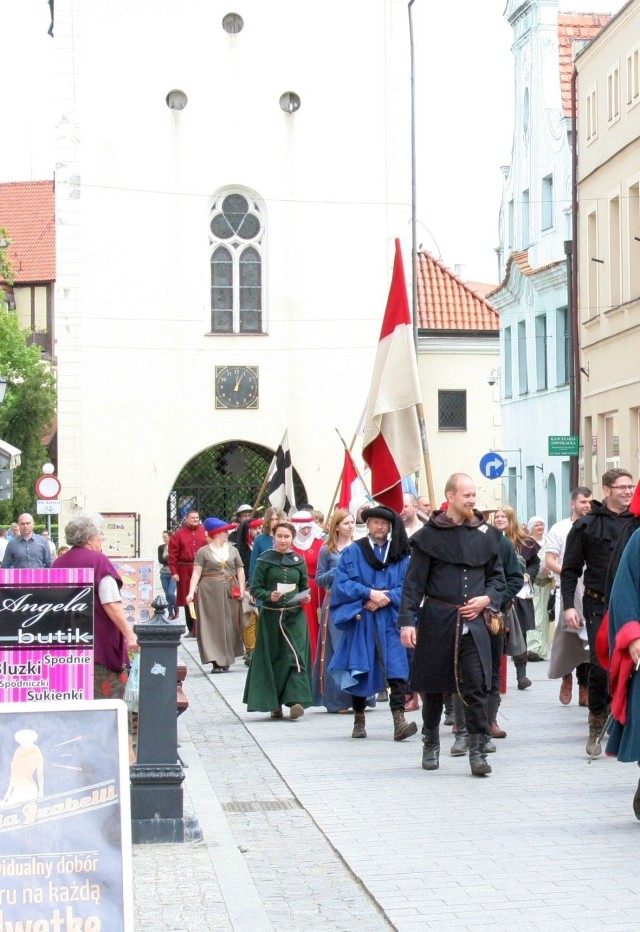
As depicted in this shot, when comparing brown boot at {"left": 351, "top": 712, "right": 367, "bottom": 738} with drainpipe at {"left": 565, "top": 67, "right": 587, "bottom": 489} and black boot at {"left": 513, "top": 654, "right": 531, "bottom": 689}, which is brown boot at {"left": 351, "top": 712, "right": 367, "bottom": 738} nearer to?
black boot at {"left": 513, "top": 654, "right": 531, "bottom": 689}

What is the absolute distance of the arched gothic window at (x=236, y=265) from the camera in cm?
3844

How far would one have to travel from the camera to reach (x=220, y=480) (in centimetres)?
3888

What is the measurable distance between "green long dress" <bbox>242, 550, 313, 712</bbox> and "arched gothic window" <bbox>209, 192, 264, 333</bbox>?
24080 mm

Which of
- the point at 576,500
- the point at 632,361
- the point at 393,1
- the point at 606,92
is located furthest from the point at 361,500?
the point at 393,1

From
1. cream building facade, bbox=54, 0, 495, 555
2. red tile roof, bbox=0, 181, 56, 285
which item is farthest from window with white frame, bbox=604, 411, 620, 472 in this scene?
red tile roof, bbox=0, 181, 56, 285

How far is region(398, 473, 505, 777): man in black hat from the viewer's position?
1120 cm

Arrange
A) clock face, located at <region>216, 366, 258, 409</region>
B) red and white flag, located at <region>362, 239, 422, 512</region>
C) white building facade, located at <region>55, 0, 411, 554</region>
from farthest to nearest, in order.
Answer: clock face, located at <region>216, 366, 258, 409</region> → white building facade, located at <region>55, 0, 411, 554</region> → red and white flag, located at <region>362, 239, 422, 512</region>

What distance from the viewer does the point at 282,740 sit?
13.3m

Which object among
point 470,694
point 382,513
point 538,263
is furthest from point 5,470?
point 470,694

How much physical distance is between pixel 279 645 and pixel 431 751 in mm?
3527

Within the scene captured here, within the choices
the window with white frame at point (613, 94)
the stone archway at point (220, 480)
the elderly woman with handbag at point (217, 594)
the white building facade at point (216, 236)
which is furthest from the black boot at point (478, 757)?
the stone archway at point (220, 480)

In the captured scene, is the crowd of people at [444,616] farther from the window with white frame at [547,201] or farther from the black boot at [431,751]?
the window with white frame at [547,201]

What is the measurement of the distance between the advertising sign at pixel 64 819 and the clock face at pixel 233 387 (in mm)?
32924

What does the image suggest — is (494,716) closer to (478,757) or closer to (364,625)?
(364,625)
